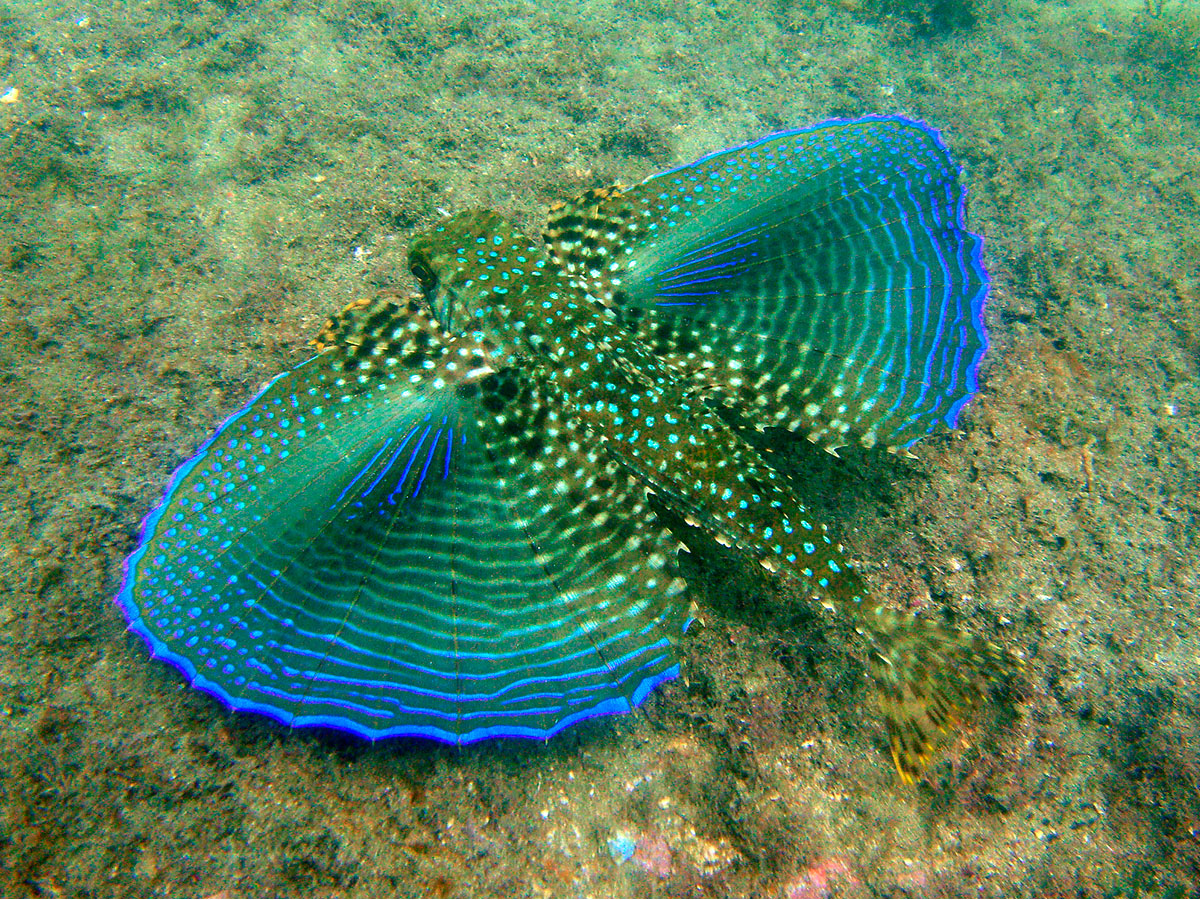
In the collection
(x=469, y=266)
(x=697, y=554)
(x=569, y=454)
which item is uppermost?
(x=469, y=266)

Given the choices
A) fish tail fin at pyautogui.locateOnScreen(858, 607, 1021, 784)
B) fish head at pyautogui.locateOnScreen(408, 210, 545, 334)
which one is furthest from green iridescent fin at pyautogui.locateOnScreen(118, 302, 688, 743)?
fish tail fin at pyautogui.locateOnScreen(858, 607, 1021, 784)

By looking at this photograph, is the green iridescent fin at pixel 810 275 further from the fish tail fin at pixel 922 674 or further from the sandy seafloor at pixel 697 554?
the fish tail fin at pixel 922 674

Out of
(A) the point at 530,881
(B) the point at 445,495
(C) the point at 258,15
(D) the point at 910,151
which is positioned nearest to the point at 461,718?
(A) the point at 530,881

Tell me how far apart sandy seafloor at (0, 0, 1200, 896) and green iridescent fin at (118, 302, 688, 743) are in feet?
0.95

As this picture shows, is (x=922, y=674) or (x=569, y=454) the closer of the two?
(x=922, y=674)

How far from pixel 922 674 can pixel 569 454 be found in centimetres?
196

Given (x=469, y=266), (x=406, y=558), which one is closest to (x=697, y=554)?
(x=406, y=558)

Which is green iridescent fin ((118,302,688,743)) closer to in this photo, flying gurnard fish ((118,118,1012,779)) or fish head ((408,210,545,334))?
flying gurnard fish ((118,118,1012,779))

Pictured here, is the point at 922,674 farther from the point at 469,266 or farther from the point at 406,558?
the point at 469,266

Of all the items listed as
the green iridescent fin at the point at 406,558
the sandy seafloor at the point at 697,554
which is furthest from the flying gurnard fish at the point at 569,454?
the sandy seafloor at the point at 697,554

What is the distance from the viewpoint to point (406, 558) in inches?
115

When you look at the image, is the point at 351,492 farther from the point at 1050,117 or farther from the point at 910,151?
the point at 1050,117

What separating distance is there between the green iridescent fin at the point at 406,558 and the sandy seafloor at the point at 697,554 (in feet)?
0.95

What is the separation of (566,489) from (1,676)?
261 cm
